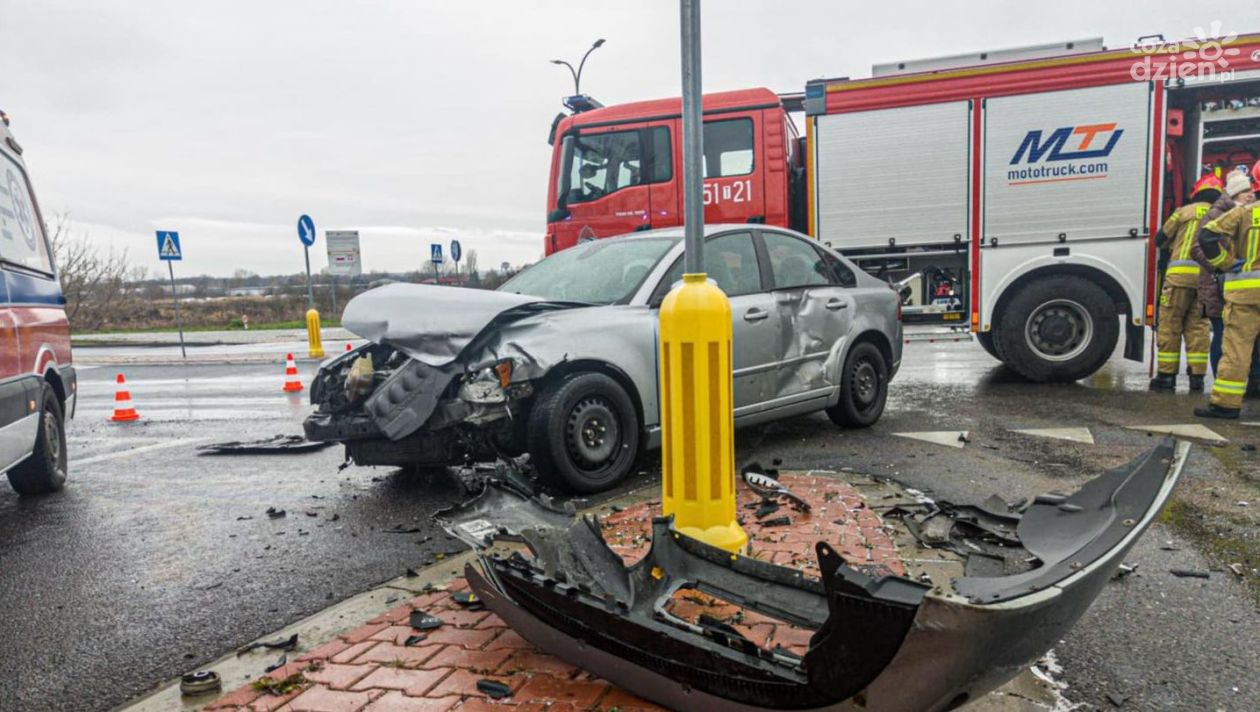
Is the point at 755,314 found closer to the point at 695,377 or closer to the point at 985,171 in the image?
the point at 695,377

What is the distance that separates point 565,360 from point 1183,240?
647 cm

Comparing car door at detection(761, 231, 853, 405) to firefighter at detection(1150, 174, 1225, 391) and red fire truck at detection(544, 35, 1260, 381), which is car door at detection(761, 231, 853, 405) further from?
firefighter at detection(1150, 174, 1225, 391)

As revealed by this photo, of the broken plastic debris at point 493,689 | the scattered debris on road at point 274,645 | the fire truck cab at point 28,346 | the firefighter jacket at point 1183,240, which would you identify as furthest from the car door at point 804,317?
the fire truck cab at point 28,346

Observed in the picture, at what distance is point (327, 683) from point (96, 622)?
1.33 metres

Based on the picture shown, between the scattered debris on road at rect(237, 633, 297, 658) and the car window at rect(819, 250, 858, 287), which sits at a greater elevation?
the car window at rect(819, 250, 858, 287)

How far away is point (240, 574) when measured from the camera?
3.63 metres

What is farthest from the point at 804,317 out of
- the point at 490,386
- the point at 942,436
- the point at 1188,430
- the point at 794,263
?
the point at 1188,430

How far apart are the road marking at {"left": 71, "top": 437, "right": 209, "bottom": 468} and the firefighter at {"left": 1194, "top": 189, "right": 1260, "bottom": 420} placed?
8.68m

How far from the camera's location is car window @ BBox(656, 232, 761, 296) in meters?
5.36

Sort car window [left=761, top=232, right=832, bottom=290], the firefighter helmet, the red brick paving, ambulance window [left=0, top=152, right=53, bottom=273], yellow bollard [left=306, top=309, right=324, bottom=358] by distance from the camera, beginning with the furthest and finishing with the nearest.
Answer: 1. yellow bollard [left=306, top=309, right=324, bottom=358]
2. the firefighter helmet
3. car window [left=761, top=232, right=832, bottom=290]
4. ambulance window [left=0, top=152, right=53, bottom=273]
5. the red brick paving

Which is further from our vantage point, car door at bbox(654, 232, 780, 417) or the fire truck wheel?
the fire truck wheel

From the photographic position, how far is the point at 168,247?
1714 centimetres

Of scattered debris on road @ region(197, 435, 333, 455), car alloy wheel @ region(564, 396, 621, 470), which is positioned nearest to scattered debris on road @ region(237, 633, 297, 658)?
car alloy wheel @ region(564, 396, 621, 470)

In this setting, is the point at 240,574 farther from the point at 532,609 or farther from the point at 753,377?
the point at 753,377
